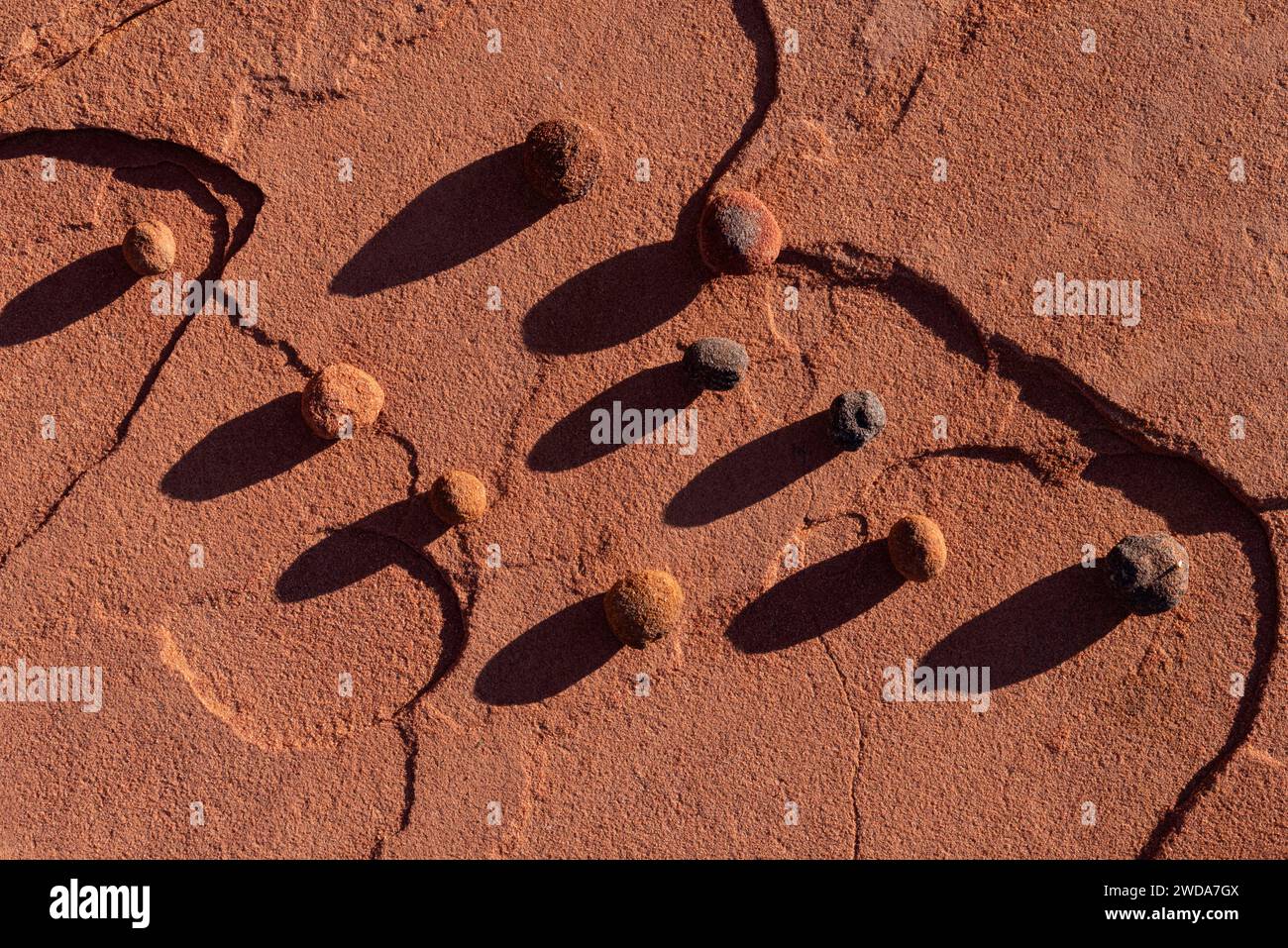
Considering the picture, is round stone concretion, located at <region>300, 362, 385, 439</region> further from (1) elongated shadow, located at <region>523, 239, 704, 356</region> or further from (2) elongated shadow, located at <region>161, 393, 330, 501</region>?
(1) elongated shadow, located at <region>523, 239, 704, 356</region>

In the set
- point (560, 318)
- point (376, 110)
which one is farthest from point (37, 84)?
point (560, 318)

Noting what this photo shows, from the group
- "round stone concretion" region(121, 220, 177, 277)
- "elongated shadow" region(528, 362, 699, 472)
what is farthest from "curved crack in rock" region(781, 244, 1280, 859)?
"round stone concretion" region(121, 220, 177, 277)

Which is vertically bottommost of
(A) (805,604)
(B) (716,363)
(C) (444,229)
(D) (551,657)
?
(D) (551,657)

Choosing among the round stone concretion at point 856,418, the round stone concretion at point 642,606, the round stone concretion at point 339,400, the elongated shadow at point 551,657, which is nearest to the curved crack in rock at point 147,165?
the round stone concretion at point 339,400

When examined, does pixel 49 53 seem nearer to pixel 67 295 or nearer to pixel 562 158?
pixel 67 295

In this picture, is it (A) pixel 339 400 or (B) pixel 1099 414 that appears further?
(B) pixel 1099 414

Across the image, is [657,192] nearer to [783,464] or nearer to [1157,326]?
[783,464]

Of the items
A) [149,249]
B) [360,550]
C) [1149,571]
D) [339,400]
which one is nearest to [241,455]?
[339,400]
